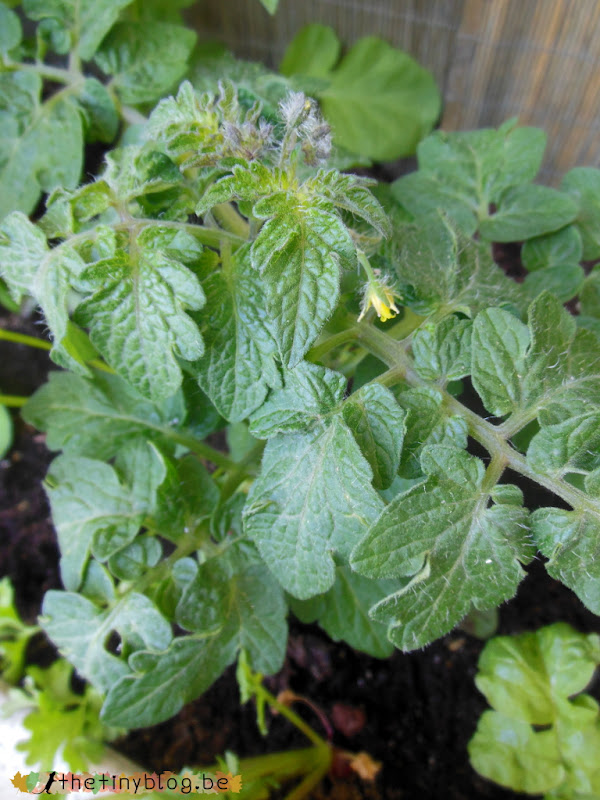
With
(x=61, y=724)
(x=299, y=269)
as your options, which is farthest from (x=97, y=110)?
(x=61, y=724)

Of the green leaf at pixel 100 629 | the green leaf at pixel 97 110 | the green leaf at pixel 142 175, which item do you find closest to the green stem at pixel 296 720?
the green leaf at pixel 100 629

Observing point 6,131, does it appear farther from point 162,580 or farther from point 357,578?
point 357,578

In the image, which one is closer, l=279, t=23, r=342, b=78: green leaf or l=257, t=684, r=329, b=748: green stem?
l=257, t=684, r=329, b=748: green stem

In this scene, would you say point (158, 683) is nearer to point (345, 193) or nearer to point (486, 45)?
point (345, 193)

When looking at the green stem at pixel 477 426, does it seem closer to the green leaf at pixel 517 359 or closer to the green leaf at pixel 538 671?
the green leaf at pixel 517 359

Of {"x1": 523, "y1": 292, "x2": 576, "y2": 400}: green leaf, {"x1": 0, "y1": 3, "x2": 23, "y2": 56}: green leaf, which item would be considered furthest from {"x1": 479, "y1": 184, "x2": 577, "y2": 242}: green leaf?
{"x1": 0, "y1": 3, "x2": 23, "y2": 56}: green leaf

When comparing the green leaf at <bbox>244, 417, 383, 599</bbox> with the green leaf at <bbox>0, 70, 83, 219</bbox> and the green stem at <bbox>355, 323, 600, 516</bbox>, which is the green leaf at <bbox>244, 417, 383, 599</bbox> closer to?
the green stem at <bbox>355, 323, 600, 516</bbox>
